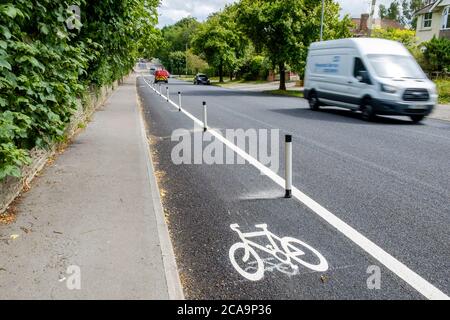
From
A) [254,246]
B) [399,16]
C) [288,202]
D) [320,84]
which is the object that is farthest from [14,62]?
[399,16]

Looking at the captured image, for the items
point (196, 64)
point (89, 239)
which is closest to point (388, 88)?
point (89, 239)

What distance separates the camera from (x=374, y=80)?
14078 millimetres

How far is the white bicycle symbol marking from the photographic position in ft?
12.4

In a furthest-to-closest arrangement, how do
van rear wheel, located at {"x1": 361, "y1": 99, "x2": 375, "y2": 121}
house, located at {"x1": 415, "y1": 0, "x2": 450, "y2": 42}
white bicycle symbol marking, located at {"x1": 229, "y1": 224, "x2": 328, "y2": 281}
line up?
house, located at {"x1": 415, "y1": 0, "x2": 450, "y2": 42} → van rear wheel, located at {"x1": 361, "y1": 99, "x2": 375, "y2": 121} → white bicycle symbol marking, located at {"x1": 229, "y1": 224, "x2": 328, "y2": 281}

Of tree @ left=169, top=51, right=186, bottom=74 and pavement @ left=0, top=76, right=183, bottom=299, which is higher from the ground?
tree @ left=169, top=51, right=186, bottom=74

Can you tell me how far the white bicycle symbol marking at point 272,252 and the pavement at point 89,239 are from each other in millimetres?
673

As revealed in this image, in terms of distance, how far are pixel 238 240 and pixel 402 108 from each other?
1111 centimetres

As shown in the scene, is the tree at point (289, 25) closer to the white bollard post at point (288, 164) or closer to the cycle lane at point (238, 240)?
the cycle lane at point (238, 240)

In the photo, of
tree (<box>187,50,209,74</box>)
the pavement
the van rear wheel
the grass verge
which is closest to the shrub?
the grass verge

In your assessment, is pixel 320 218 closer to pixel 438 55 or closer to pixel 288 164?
pixel 288 164

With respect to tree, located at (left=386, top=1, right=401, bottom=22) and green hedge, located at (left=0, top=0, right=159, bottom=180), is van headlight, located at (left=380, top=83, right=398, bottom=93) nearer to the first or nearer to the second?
green hedge, located at (left=0, top=0, right=159, bottom=180)

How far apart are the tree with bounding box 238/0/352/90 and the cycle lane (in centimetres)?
2801

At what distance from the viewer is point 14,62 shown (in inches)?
176

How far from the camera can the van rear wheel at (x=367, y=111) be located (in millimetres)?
14234
